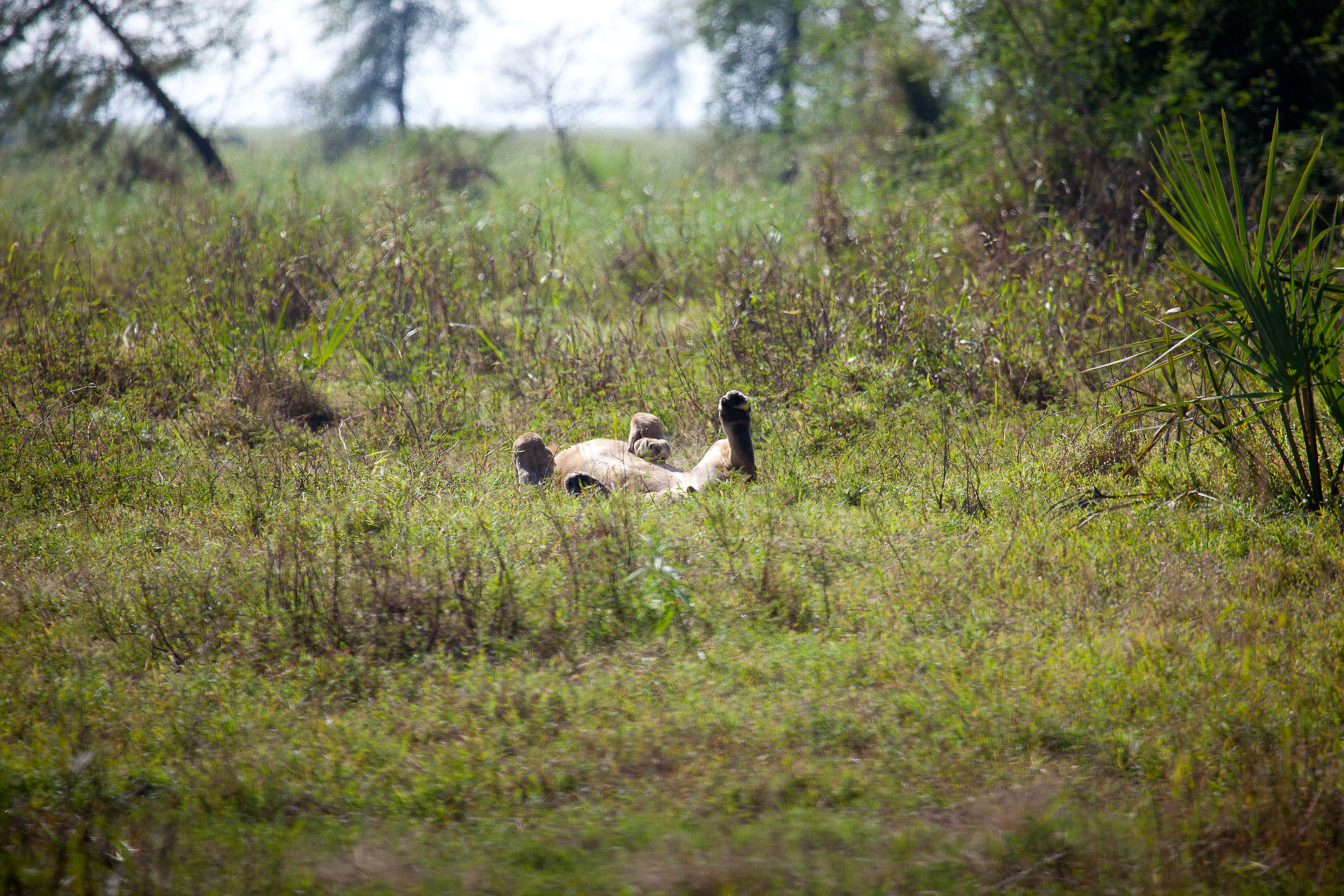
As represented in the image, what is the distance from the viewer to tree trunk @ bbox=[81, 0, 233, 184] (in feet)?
38.5

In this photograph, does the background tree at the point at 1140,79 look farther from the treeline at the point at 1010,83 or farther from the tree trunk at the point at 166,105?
the tree trunk at the point at 166,105

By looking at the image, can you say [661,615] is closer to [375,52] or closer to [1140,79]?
[1140,79]

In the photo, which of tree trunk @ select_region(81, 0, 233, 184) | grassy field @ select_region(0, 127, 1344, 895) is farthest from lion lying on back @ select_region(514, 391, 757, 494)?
tree trunk @ select_region(81, 0, 233, 184)

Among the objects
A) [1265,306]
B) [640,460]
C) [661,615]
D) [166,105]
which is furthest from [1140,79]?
[166,105]

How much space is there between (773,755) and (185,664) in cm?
213

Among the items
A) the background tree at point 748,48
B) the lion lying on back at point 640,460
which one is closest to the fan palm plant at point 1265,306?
the lion lying on back at point 640,460

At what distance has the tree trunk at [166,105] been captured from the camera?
11.7 meters

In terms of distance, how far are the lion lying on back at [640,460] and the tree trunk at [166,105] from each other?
9.89 m

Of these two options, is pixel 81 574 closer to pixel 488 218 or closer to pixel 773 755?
pixel 773 755

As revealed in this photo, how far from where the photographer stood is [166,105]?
12562 millimetres

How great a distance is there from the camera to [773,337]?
22.2 feet

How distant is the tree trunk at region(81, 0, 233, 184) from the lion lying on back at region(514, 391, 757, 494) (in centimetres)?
989

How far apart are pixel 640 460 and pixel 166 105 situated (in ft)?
36.9

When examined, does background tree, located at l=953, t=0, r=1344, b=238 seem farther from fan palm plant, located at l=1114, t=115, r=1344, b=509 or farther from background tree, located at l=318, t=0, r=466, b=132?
background tree, located at l=318, t=0, r=466, b=132
